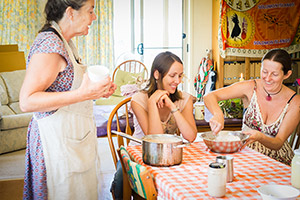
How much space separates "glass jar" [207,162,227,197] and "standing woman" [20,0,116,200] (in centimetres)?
49

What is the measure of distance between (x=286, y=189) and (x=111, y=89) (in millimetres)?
763

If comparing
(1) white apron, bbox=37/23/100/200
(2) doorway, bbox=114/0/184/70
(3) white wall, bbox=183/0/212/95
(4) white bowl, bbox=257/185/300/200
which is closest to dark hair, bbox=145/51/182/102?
(1) white apron, bbox=37/23/100/200

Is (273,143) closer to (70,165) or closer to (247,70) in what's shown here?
(70,165)

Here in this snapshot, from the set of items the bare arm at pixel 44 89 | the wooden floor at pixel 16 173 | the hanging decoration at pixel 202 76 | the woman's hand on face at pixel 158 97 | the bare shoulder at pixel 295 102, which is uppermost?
the bare arm at pixel 44 89

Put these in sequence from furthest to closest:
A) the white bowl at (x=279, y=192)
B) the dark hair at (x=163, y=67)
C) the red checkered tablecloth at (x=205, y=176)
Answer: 1. the dark hair at (x=163, y=67)
2. the red checkered tablecloth at (x=205, y=176)
3. the white bowl at (x=279, y=192)

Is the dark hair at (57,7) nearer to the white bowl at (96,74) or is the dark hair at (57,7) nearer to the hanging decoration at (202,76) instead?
the white bowl at (96,74)

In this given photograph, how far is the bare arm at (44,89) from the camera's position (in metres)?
1.28

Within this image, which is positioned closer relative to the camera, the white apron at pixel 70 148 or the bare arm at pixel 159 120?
the white apron at pixel 70 148

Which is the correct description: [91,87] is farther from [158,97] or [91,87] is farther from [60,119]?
[158,97]

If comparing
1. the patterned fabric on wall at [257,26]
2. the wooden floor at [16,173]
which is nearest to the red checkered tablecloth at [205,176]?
the wooden floor at [16,173]

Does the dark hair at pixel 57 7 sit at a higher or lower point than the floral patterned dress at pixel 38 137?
higher

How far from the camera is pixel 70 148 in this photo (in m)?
1.42

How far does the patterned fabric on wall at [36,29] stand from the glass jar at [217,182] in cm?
539

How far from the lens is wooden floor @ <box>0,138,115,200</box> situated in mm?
2932
